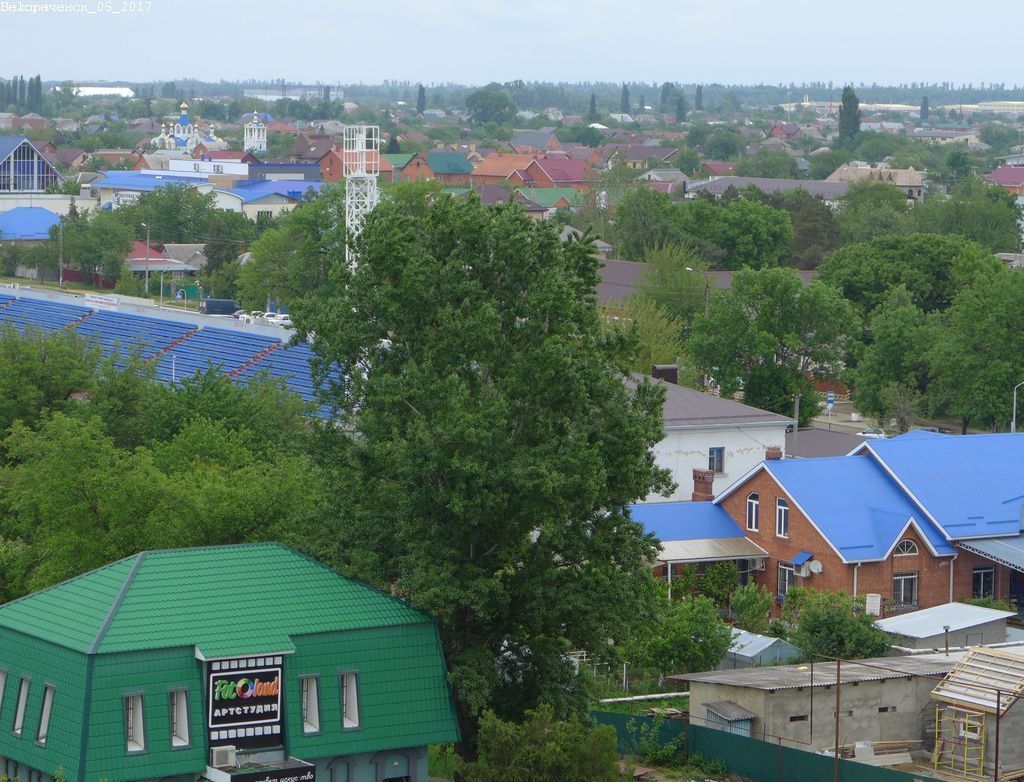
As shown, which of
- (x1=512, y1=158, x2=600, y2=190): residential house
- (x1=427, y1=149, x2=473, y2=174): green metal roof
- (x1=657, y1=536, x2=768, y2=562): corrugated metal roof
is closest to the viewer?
(x1=657, y1=536, x2=768, y2=562): corrugated metal roof

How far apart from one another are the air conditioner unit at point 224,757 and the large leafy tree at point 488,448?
11.3 feet

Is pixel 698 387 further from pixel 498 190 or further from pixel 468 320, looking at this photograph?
pixel 498 190

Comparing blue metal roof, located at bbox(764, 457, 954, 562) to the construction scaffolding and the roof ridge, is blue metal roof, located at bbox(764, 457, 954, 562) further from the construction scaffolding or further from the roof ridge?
the roof ridge

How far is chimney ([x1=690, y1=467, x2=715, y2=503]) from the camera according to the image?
136 feet

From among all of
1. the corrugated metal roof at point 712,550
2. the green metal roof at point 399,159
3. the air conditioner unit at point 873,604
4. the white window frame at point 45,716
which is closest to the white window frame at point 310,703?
the white window frame at point 45,716

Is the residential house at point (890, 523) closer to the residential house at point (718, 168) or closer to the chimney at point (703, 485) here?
the chimney at point (703, 485)

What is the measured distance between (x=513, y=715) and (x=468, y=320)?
5.79m

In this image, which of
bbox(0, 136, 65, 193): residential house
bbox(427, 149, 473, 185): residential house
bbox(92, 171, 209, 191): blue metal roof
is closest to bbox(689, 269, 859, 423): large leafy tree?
bbox(0, 136, 65, 193): residential house

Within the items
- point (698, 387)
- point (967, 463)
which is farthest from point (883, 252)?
point (967, 463)

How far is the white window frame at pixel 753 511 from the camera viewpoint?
39.1 meters

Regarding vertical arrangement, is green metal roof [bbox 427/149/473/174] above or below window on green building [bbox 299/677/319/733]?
above

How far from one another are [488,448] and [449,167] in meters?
151

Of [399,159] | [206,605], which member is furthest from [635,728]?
[399,159]

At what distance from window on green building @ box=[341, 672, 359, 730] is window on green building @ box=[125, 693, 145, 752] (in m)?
2.78
